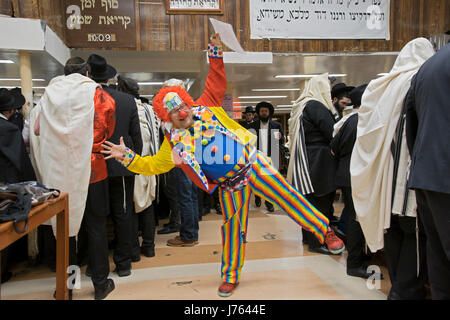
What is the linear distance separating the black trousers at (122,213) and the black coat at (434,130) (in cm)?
194

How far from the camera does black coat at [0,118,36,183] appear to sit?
2.32 meters

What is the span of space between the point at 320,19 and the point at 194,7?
182 cm

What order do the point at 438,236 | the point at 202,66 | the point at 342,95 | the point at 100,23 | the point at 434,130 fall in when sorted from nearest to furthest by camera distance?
the point at 434,130 → the point at 438,236 → the point at 342,95 → the point at 100,23 → the point at 202,66

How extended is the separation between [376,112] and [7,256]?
3.13 meters

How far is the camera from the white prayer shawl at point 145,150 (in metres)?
2.92

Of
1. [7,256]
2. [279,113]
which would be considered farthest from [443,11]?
[279,113]

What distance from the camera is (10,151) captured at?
7.68 feet

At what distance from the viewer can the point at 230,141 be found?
6.67 ft

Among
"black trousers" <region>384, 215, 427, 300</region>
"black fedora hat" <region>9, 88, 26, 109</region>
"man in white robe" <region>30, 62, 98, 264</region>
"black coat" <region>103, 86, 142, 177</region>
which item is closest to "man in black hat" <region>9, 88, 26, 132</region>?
"black fedora hat" <region>9, 88, 26, 109</region>

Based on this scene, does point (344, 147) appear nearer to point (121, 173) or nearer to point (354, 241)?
point (354, 241)

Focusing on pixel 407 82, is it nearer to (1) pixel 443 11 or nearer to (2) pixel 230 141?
(2) pixel 230 141

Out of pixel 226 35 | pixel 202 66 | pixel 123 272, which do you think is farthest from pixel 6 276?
pixel 202 66

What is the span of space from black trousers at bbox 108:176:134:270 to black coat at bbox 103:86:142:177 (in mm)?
84

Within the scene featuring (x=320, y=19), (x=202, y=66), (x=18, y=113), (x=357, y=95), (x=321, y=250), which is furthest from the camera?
(x=202, y=66)
